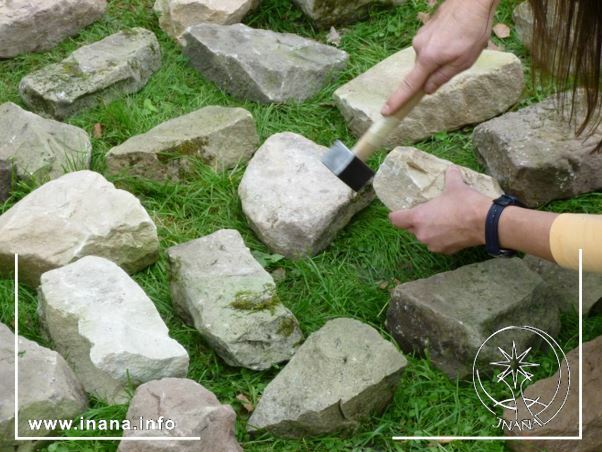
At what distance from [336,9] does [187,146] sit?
1180 millimetres

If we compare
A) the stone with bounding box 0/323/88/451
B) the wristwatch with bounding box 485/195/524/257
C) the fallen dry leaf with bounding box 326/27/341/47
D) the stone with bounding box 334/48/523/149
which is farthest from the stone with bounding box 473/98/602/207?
the stone with bounding box 0/323/88/451

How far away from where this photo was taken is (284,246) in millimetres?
3674

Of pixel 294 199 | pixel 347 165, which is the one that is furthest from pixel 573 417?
pixel 294 199

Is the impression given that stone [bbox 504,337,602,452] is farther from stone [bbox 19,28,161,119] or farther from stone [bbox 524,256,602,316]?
stone [bbox 19,28,161,119]

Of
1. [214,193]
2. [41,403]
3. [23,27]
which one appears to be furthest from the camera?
[23,27]

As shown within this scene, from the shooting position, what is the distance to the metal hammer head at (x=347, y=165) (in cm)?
318

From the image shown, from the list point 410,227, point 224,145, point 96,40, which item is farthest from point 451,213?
point 96,40

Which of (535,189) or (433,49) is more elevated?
(433,49)

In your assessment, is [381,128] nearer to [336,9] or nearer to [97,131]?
[97,131]

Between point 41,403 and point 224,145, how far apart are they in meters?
1.43

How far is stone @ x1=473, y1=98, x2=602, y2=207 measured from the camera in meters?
3.71

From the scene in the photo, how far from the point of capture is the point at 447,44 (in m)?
3.08

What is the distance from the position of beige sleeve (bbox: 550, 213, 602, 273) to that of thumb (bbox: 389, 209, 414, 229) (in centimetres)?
61

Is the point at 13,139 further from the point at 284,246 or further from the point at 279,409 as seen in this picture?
the point at 279,409
